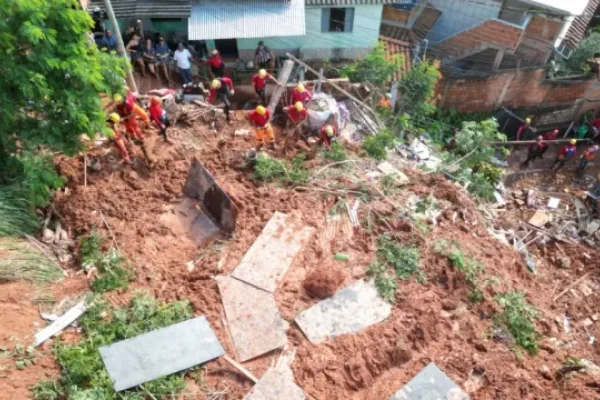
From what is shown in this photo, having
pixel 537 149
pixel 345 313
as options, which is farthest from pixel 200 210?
pixel 537 149

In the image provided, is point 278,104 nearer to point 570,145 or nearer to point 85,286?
point 85,286

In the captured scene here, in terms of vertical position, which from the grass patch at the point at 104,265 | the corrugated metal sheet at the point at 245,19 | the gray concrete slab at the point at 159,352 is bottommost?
the gray concrete slab at the point at 159,352

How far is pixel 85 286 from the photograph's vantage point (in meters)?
7.22

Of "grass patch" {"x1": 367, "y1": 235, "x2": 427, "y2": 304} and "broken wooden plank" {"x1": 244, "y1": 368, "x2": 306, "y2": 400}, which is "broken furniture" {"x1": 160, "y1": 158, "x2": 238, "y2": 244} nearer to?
"grass patch" {"x1": 367, "y1": 235, "x2": 427, "y2": 304}

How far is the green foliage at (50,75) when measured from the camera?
5984mm

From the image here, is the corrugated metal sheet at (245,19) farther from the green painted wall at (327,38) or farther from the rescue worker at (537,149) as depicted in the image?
the rescue worker at (537,149)

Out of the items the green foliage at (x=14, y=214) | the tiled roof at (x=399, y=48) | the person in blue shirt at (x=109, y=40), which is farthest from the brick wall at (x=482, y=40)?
the green foliage at (x=14, y=214)

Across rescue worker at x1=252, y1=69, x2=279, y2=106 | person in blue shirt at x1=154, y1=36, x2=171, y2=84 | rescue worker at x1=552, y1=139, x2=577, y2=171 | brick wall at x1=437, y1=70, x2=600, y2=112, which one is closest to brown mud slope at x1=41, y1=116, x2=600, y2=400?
rescue worker at x1=252, y1=69, x2=279, y2=106

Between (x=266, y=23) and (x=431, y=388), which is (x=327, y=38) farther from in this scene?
(x=431, y=388)

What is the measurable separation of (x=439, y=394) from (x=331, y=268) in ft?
8.92

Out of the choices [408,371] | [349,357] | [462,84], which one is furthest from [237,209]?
[462,84]

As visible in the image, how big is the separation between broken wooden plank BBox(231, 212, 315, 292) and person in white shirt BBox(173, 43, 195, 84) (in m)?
6.73

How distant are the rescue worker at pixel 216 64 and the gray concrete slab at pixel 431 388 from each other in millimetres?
10439

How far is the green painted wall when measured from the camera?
549 inches
